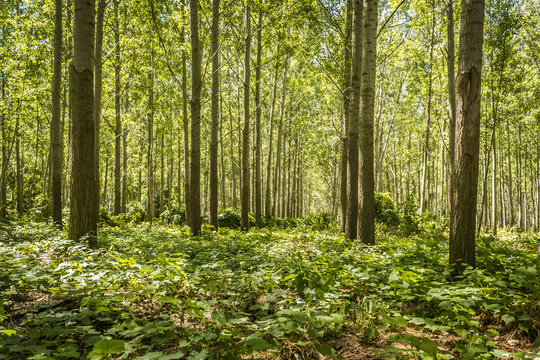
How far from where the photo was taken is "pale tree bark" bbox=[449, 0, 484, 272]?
3.62 m

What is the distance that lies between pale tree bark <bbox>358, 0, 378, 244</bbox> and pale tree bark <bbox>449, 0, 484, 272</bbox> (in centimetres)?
266

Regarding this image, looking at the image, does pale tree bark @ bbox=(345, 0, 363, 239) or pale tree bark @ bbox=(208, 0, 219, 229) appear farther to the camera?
pale tree bark @ bbox=(208, 0, 219, 229)

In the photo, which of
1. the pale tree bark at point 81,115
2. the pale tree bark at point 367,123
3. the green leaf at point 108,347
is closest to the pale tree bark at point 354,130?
the pale tree bark at point 367,123

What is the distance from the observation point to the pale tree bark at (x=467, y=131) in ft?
11.9

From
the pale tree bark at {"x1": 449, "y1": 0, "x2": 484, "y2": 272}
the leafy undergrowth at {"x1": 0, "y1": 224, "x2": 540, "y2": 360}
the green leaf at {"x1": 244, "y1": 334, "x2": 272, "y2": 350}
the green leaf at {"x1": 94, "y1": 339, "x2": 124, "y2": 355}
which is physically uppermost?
the pale tree bark at {"x1": 449, "y1": 0, "x2": 484, "y2": 272}

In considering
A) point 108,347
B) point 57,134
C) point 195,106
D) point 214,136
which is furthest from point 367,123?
point 57,134

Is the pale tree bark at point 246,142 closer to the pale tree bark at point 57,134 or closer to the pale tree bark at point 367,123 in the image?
the pale tree bark at point 367,123

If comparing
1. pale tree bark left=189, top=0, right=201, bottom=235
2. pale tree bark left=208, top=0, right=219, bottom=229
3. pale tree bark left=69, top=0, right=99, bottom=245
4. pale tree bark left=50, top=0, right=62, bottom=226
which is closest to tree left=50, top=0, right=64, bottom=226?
pale tree bark left=50, top=0, right=62, bottom=226

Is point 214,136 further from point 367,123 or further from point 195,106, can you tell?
point 367,123

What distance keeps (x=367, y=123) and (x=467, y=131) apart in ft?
9.48

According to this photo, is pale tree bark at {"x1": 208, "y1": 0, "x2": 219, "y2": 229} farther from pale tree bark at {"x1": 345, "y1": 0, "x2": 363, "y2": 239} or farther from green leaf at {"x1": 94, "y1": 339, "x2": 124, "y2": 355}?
green leaf at {"x1": 94, "y1": 339, "x2": 124, "y2": 355}

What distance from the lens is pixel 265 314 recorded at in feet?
8.95

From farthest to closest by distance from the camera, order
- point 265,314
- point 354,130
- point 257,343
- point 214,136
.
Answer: point 214,136, point 354,130, point 265,314, point 257,343

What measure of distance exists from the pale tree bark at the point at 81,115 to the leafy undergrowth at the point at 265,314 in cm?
111
